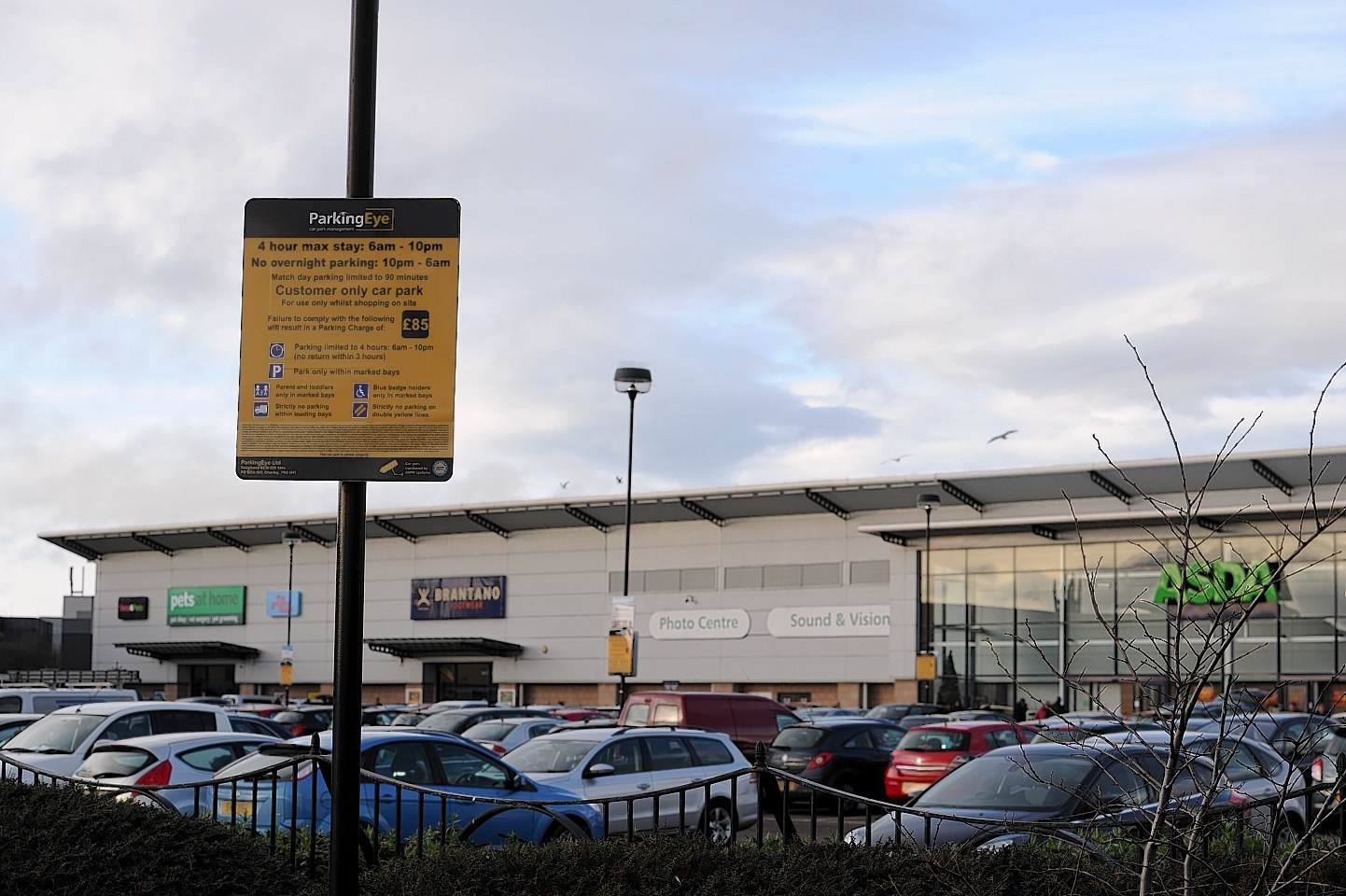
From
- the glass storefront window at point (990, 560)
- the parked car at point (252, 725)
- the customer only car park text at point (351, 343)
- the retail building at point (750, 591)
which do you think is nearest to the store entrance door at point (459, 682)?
the retail building at point (750, 591)

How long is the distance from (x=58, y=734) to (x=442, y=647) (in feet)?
153

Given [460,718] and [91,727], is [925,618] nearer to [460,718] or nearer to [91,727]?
[460,718]

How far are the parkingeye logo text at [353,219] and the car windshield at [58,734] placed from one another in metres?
15.8

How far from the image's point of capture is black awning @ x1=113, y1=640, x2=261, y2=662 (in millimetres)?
72500

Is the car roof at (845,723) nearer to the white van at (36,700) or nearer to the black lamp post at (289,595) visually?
the white van at (36,700)

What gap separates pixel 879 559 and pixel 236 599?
33706 millimetres

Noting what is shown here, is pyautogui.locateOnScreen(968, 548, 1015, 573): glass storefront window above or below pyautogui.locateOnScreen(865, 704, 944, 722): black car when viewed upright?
above

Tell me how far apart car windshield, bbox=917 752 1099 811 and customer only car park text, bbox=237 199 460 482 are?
8108 mm

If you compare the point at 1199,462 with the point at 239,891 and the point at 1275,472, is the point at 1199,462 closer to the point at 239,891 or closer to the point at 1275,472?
the point at 1275,472

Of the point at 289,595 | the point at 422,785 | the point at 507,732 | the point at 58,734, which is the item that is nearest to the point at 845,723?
the point at 507,732

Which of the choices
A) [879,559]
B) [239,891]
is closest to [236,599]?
[879,559]

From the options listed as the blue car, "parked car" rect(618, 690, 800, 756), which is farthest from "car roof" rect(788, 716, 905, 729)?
the blue car

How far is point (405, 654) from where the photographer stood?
224ft

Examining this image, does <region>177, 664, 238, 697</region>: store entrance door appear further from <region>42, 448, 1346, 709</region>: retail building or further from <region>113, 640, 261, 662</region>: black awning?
<region>113, 640, 261, 662</region>: black awning
